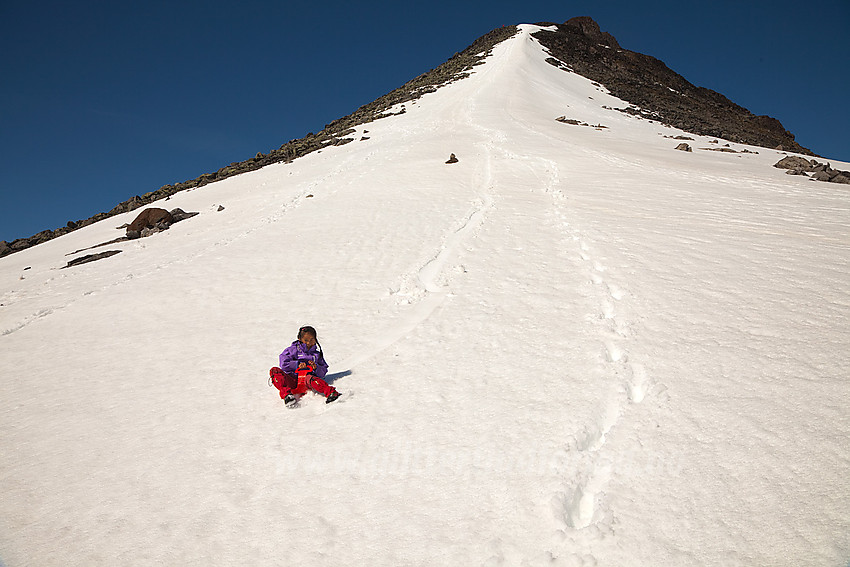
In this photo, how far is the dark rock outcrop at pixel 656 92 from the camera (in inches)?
1732

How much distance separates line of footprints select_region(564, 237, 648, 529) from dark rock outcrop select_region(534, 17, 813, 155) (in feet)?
128

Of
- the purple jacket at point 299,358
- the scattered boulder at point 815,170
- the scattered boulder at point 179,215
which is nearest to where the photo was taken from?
the purple jacket at point 299,358

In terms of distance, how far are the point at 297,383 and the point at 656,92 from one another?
209ft

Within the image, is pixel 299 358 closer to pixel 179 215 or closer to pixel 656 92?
pixel 179 215

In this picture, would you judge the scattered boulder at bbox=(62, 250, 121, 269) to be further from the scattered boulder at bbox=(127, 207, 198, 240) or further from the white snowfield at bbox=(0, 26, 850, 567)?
the scattered boulder at bbox=(127, 207, 198, 240)

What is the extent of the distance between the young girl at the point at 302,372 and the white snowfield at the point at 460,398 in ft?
0.65

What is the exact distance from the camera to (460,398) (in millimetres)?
5410

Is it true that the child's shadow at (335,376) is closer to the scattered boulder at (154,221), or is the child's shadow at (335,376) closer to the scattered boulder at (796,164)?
the scattered boulder at (154,221)

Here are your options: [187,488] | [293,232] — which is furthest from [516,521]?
[293,232]

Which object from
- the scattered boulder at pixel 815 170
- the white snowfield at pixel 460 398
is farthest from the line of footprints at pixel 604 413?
the scattered boulder at pixel 815 170

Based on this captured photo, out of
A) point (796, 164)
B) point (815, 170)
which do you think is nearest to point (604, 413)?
point (815, 170)

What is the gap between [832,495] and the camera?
11.3 ft

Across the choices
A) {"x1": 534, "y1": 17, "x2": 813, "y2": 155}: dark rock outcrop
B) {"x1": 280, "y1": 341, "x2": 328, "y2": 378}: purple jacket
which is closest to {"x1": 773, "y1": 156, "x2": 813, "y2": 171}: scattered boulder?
{"x1": 534, "y1": 17, "x2": 813, "y2": 155}: dark rock outcrop

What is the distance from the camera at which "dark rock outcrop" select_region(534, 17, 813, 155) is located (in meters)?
44.0
